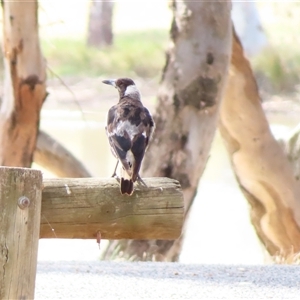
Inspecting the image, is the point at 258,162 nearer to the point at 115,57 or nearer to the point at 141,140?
the point at 115,57

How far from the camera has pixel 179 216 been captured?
133 inches

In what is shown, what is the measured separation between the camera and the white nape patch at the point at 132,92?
15.6ft

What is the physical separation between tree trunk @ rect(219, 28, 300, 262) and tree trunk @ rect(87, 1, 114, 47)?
14.8 feet

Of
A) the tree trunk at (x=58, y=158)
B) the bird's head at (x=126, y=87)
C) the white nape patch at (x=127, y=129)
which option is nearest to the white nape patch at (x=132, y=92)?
the bird's head at (x=126, y=87)

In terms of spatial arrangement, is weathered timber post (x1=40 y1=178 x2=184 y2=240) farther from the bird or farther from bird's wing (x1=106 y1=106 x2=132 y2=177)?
bird's wing (x1=106 y1=106 x2=132 y2=177)

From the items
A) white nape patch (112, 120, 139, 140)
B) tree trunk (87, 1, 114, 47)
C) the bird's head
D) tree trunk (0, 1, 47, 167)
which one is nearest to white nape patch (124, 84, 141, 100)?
the bird's head

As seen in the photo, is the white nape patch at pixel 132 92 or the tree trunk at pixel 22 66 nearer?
the white nape patch at pixel 132 92

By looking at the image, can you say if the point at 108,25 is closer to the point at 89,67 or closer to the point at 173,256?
the point at 89,67

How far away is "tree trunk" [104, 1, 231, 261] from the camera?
7934 mm

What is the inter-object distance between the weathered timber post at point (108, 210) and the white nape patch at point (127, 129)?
0.66 meters

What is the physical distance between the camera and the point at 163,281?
15.7 ft

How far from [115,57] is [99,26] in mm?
1214

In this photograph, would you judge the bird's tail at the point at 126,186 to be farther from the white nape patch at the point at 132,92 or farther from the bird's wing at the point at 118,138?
the white nape patch at the point at 132,92

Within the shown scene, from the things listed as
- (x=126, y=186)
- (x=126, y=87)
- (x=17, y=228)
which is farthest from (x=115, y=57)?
(x=17, y=228)
